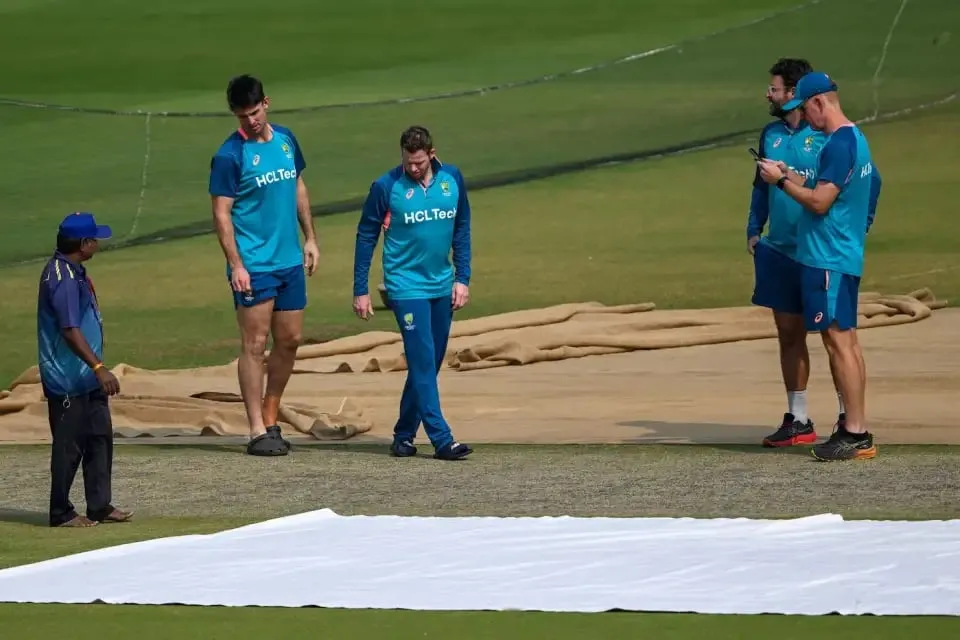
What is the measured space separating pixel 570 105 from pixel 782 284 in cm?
1445

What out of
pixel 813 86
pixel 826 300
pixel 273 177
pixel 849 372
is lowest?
pixel 849 372

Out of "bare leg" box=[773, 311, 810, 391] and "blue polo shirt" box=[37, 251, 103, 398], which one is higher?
"blue polo shirt" box=[37, 251, 103, 398]

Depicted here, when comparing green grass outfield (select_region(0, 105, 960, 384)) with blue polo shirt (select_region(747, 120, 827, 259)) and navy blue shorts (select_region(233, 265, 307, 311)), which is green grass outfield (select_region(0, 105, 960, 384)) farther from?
blue polo shirt (select_region(747, 120, 827, 259))

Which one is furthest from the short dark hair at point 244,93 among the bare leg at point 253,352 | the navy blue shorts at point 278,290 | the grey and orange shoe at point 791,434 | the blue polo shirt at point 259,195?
Result: the grey and orange shoe at point 791,434

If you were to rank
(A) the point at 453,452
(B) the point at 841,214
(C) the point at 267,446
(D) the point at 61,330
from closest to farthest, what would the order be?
(D) the point at 61,330 → (B) the point at 841,214 → (A) the point at 453,452 → (C) the point at 267,446

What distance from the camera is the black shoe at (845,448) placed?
10508 mm

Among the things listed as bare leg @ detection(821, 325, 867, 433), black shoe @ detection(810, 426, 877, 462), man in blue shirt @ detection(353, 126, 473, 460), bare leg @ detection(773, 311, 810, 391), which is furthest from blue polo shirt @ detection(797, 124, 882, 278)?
man in blue shirt @ detection(353, 126, 473, 460)

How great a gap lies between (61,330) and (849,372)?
377 centimetres

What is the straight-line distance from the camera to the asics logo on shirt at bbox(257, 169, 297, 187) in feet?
37.4

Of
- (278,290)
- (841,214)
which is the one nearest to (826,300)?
(841,214)

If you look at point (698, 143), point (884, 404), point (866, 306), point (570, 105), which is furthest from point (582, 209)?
point (884, 404)

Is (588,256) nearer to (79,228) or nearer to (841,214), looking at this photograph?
(841,214)

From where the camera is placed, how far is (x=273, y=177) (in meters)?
11.4

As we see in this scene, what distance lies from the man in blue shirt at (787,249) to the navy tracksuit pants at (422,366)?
1616 millimetres
